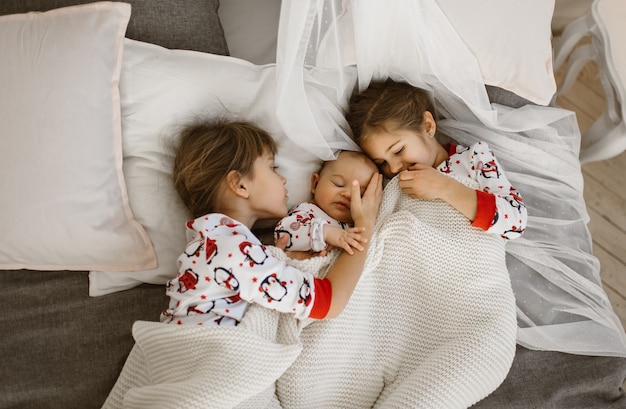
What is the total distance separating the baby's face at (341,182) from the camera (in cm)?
134

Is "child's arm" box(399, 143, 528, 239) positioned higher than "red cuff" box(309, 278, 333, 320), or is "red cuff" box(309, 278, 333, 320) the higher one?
"child's arm" box(399, 143, 528, 239)

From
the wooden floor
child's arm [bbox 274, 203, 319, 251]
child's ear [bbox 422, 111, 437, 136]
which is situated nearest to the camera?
child's arm [bbox 274, 203, 319, 251]

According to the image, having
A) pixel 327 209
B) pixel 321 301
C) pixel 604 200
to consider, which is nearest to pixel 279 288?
pixel 321 301

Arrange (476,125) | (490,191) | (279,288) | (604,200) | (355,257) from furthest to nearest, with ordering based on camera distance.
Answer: (604,200) < (476,125) < (490,191) < (355,257) < (279,288)

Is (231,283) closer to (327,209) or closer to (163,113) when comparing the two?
(327,209)

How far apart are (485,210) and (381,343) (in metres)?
0.38

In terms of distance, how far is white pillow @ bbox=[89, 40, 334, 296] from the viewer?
50.7 inches

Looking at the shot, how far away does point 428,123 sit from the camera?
1386mm

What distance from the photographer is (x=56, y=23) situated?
1.21m

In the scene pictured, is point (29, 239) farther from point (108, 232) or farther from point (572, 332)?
point (572, 332)

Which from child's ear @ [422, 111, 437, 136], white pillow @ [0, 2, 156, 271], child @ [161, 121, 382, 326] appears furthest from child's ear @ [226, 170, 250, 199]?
child's ear @ [422, 111, 437, 136]

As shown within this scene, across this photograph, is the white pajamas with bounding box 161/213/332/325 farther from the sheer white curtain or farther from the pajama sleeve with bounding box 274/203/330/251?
the sheer white curtain

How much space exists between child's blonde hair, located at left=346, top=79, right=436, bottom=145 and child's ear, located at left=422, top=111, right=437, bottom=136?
0.01 meters

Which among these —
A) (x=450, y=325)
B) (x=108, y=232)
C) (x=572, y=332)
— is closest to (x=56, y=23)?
(x=108, y=232)
